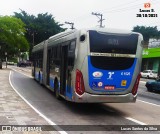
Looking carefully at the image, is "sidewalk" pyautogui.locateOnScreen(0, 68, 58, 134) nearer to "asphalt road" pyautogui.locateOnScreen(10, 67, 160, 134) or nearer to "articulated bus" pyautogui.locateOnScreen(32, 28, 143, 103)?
"asphalt road" pyautogui.locateOnScreen(10, 67, 160, 134)

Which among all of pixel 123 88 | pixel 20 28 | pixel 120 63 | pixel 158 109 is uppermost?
pixel 20 28

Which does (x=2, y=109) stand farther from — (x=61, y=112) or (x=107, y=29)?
(x=107, y=29)

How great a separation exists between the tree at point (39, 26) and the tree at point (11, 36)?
64.4ft

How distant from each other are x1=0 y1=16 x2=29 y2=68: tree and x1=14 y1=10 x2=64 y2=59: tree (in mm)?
19614

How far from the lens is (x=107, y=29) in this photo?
41.7ft

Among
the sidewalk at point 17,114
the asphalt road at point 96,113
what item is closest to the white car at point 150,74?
the asphalt road at point 96,113

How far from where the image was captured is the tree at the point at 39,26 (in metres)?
80.0

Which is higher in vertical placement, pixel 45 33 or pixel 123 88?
pixel 45 33

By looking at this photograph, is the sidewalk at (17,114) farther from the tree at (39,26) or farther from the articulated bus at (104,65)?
the tree at (39,26)

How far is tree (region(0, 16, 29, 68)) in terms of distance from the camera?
Answer: 54.8 m

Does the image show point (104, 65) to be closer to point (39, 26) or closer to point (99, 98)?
point (99, 98)

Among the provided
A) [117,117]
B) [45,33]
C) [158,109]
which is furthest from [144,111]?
[45,33]

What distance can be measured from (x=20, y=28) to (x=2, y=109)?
4671 centimetres

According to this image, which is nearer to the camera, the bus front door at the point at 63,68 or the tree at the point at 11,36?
the bus front door at the point at 63,68
